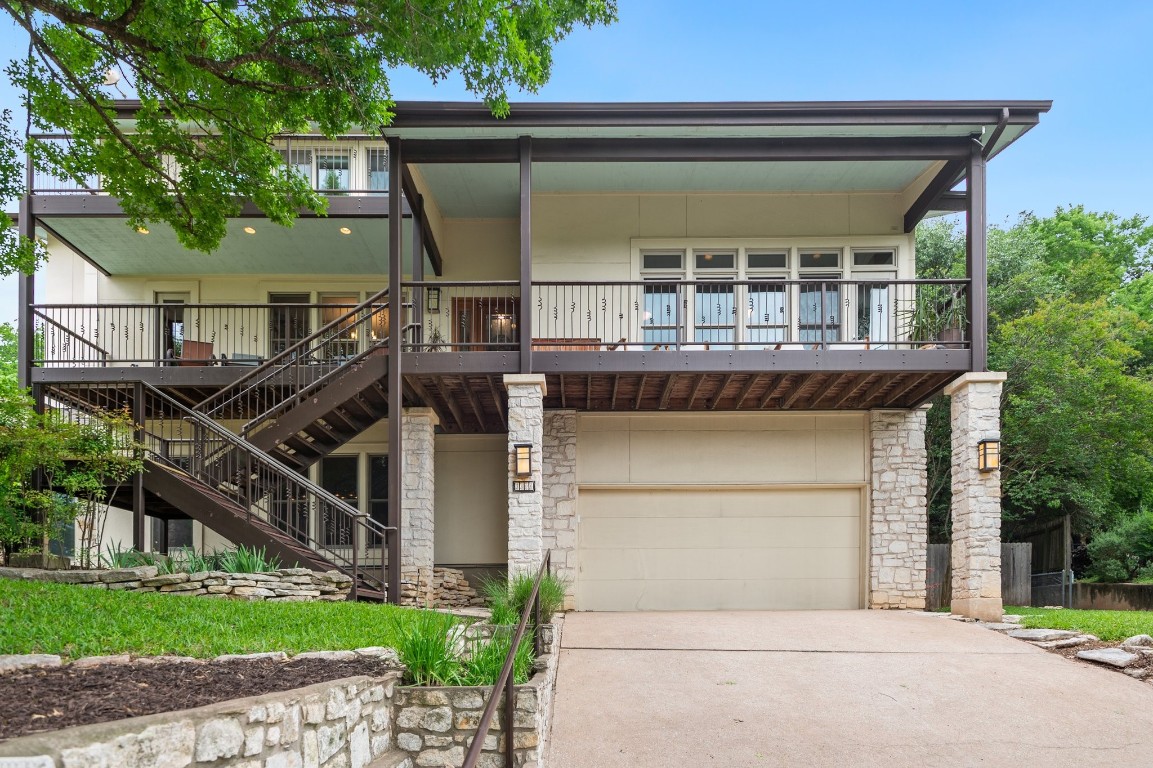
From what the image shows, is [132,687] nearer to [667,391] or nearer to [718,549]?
→ [667,391]

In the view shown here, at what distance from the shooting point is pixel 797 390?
1155cm

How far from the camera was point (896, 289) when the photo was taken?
11.7 metres

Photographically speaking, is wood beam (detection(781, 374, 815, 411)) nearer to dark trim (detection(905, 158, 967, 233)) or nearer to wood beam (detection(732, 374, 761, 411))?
wood beam (detection(732, 374, 761, 411))

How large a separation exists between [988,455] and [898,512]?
2381 mm

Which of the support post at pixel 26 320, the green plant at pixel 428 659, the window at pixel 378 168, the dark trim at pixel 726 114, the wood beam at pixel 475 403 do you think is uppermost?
the window at pixel 378 168

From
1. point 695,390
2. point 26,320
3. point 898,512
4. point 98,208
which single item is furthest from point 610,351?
point 26,320

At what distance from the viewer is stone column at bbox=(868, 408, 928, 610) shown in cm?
1208

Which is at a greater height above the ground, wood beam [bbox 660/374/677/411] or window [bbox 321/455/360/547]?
wood beam [bbox 660/374/677/411]

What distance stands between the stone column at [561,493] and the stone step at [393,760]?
23.3 ft

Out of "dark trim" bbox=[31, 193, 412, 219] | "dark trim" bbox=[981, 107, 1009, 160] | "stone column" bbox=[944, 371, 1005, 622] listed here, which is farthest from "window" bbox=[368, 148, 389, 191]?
"stone column" bbox=[944, 371, 1005, 622]

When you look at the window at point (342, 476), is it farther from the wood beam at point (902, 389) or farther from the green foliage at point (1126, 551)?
the green foliage at point (1126, 551)

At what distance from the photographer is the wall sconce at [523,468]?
10250 mm

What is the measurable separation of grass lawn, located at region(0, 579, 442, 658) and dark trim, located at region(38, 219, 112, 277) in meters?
7.41

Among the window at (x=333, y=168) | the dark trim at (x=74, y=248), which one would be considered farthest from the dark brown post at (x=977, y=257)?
the dark trim at (x=74, y=248)
